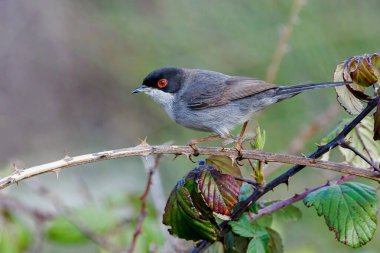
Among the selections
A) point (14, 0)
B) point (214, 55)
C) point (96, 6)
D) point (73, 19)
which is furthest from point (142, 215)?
point (14, 0)

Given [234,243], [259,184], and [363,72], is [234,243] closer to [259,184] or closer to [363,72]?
[259,184]

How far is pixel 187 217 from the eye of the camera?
2.12 meters

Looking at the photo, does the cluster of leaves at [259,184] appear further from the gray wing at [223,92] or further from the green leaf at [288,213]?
the gray wing at [223,92]

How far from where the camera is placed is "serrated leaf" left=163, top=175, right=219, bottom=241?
2107 mm

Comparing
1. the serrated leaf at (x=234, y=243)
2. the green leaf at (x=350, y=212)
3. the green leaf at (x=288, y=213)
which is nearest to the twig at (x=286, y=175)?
the serrated leaf at (x=234, y=243)

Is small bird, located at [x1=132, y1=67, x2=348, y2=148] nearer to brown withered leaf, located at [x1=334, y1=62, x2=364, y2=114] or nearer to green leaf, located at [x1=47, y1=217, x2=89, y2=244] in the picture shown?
green leaf, located at [x1=47, y1=217, x2=89, y2=244]

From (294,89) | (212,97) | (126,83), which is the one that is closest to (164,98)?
(212,97)

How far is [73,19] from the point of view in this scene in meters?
10.4

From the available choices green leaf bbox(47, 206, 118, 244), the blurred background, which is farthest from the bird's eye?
green leaf bbox(47, 206, 118, 244)

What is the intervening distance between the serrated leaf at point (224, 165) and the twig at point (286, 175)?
117 millimetres

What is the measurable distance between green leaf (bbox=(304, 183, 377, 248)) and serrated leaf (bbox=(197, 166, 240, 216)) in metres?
0.29

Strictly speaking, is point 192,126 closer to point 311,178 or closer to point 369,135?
point 369,135

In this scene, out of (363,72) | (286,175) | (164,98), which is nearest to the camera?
(363,72)

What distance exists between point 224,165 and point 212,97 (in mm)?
1713
